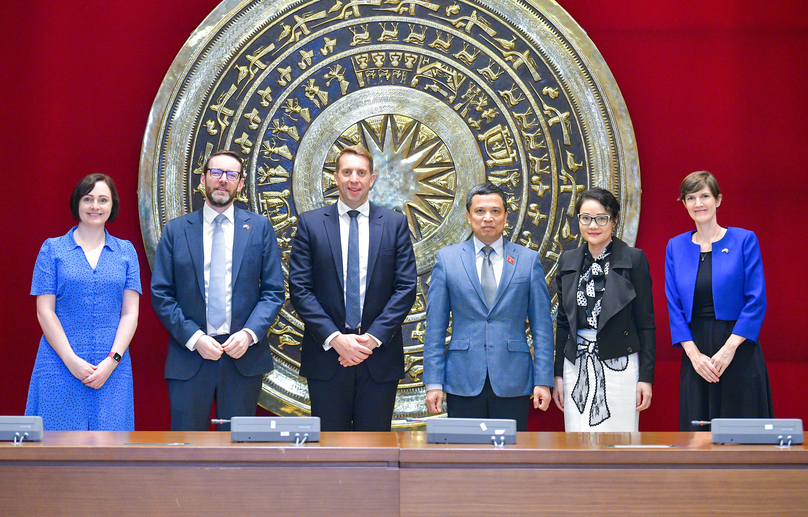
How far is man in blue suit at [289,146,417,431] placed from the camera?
2.68m

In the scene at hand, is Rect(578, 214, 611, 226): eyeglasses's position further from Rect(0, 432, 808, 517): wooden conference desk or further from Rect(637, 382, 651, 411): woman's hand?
Rect(0, 432, 808, 517): wooden conference desk

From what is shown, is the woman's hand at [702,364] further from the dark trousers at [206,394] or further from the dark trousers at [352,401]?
the dark trousers at [206,394]

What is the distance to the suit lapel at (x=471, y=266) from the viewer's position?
2650mm

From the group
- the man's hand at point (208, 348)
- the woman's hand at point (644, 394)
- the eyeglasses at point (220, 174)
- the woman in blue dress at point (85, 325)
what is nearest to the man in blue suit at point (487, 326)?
the woman's hand at point (644, 394)

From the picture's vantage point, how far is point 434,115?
3.26 meters

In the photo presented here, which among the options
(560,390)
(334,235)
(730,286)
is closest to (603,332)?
(560,390)

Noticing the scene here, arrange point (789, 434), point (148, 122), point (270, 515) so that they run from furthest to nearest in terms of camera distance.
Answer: point (148, 122), point (789, 434), point (270, 515)

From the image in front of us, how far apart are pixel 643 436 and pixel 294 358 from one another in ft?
5.70

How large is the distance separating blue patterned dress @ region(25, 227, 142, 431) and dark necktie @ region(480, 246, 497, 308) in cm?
134

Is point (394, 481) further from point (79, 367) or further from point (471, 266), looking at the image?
point (79, 367)

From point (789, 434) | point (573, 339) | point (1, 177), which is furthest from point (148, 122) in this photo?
point (789, 434)

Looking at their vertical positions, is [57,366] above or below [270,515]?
above

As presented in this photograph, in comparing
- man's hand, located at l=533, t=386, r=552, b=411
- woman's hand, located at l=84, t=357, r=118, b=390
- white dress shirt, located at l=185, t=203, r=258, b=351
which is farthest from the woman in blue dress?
man's hand, located at l=533, t=386, r=552, b=411

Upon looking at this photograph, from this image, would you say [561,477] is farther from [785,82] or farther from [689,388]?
[785,82]
